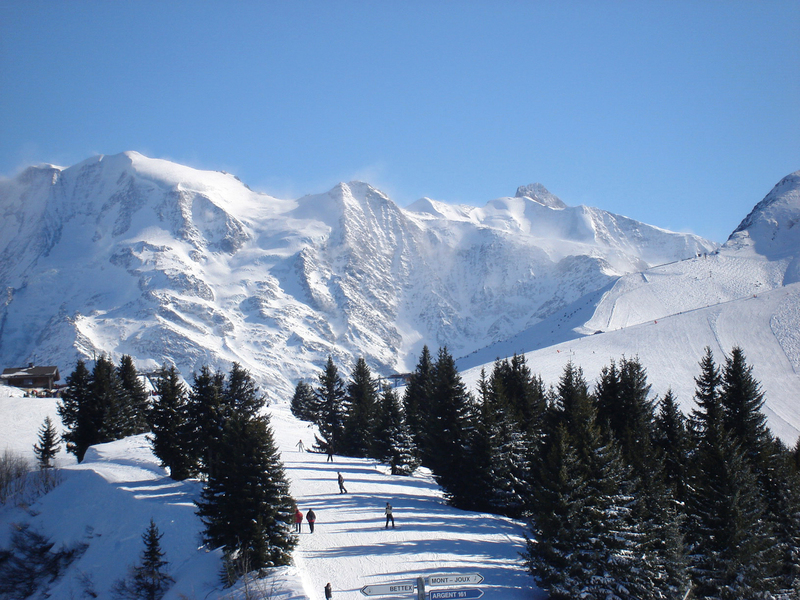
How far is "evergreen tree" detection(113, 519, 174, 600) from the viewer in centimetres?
3041

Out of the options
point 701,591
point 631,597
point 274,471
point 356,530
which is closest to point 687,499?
point 701,591

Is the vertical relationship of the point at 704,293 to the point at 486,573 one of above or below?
above

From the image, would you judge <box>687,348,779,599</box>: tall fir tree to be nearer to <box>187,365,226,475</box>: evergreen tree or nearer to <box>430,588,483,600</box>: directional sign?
<box>430,588,483,600</box>: directional sign

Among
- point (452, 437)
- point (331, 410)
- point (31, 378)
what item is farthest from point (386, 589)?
point (31, 378)

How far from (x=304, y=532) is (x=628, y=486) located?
1552 centimetres

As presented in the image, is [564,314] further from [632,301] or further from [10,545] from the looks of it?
[10,545]

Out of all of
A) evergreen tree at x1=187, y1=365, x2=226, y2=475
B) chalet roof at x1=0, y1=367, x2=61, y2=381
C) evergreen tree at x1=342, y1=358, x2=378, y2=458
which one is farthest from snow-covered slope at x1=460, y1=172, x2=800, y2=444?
chalet roof at x1=0, y1=367, x2=61, y2=381

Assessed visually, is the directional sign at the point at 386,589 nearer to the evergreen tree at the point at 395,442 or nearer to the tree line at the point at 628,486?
the tree line at the point at 628,486

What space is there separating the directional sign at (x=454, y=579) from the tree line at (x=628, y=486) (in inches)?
416

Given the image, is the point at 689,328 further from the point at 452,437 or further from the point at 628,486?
the point at 628,486

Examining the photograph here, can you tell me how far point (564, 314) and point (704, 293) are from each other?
35.5m

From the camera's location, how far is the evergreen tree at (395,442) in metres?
52.2

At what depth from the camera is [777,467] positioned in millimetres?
32812

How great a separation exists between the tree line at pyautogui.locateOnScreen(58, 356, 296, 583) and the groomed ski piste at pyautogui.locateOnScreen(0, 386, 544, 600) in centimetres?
141
